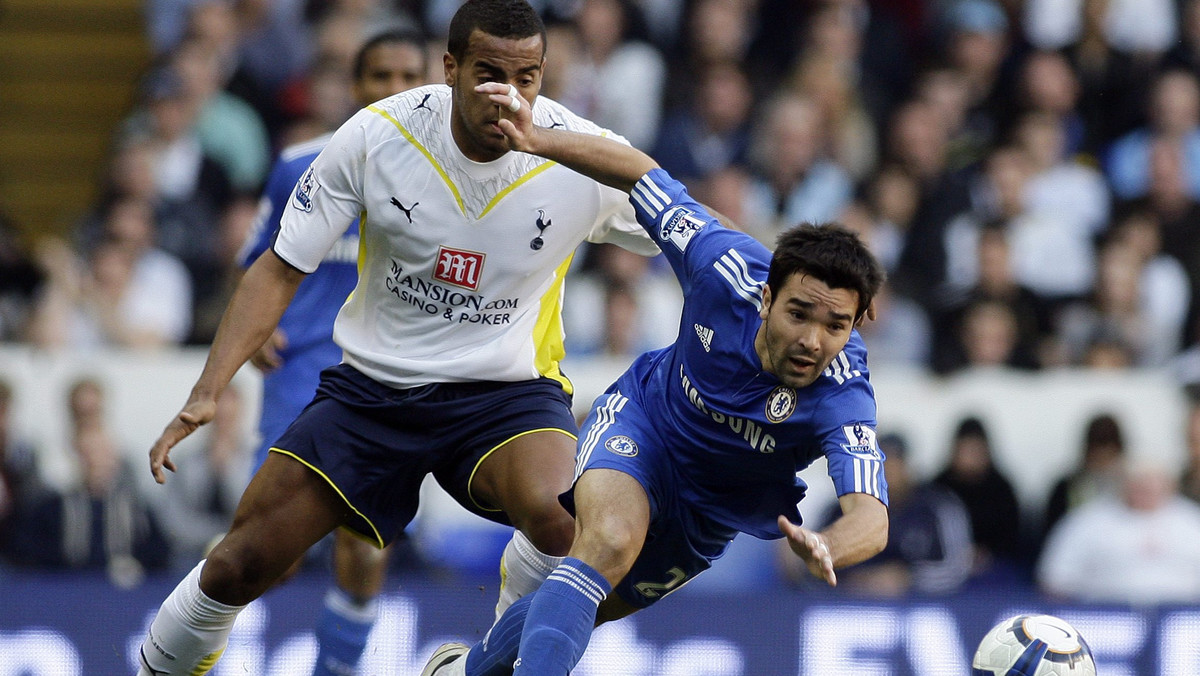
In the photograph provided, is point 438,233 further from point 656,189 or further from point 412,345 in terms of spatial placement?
point 656,189

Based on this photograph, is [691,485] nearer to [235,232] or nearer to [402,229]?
[402,229]

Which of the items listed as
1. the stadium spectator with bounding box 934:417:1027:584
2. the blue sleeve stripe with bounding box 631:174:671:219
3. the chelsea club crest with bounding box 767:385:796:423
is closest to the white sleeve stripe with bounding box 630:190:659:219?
the blue sleeve stripe with bounding box 631:174:671:219

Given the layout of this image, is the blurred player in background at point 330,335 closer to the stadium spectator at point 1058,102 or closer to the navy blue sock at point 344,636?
the navy blue sock at point 344,636

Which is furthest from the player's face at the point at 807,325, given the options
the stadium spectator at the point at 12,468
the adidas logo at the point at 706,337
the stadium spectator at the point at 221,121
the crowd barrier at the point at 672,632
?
the stadium spectator at the point at 221,121

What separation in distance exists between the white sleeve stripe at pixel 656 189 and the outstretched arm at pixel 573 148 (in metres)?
0.04

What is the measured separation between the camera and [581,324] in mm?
9797

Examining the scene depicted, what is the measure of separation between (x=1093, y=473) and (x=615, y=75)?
4.12 meters

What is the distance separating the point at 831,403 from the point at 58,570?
5396 mm

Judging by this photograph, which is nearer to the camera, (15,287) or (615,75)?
(15,287)

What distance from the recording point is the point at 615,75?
36.8 feet

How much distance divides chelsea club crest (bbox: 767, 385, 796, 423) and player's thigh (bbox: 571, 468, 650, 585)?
48 cm

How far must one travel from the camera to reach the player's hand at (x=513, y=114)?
4.98 meters

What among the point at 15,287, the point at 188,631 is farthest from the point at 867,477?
the point at 15,287

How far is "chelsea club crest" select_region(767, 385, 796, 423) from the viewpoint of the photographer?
16.3ft
